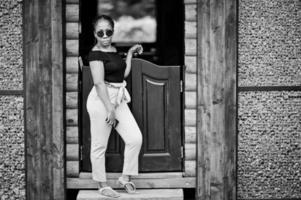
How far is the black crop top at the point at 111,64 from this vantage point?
5.44 meters

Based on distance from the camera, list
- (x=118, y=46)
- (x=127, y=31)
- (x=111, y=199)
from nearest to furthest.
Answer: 1. (x=111, y=199)
2. (x=118, y=46)
3. (x=127, y=31)

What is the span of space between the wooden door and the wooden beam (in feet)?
0.45

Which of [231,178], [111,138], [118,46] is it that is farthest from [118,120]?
[118,46]

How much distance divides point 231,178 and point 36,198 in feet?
6.92

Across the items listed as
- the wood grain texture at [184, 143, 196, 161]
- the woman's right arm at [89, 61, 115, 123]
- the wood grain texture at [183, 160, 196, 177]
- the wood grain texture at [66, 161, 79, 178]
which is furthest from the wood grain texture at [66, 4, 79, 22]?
the wood grain texture at [183, 160, 196, 177]

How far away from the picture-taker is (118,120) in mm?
5637

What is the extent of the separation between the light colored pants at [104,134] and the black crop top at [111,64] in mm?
118

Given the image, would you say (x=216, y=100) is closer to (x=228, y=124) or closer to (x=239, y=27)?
(x=228, y=124)

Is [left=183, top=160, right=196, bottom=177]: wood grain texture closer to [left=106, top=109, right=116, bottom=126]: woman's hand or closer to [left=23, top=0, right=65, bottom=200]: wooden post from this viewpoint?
[left=106, top=109, right=116, bottom=126]: woman's hand

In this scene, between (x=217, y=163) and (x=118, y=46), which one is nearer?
(x=217, y=163)

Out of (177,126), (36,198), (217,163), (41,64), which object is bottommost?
(36,198)

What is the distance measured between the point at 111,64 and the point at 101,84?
251 millimetres

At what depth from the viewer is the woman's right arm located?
5.38m

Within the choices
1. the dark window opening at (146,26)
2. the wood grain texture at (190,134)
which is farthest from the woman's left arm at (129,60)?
the dark window opening at (146,26)
